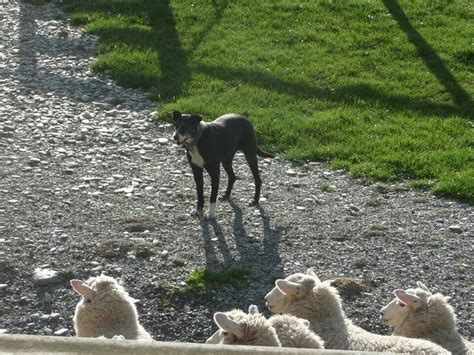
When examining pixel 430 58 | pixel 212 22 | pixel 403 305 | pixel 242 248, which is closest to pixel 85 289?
pixel 403 305

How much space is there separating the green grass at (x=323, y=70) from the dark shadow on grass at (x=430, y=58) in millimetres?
21

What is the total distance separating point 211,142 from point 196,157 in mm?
241

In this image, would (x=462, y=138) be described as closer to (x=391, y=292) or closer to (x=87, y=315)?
(x=391, y=292)

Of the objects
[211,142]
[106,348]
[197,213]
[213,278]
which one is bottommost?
[197,213]

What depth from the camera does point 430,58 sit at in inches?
630

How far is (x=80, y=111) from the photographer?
13.7 metres

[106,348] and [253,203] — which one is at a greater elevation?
[106,348]

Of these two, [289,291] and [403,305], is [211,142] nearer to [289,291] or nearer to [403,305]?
[289,291]

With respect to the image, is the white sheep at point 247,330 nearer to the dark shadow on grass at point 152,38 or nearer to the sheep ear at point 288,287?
the sheep ear at point 288,287

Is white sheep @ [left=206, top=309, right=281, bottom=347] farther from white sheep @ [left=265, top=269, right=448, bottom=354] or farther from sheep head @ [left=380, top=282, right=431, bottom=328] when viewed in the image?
sheep head @ [left=380, top=282, right=431, bottom=328]

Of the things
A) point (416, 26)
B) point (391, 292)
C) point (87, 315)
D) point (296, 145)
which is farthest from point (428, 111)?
point (87, 315)

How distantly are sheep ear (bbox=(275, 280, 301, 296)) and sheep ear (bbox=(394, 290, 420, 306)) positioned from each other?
0.77 meters

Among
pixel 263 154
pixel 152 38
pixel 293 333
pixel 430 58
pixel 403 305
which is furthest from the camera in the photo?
pixel 152 38

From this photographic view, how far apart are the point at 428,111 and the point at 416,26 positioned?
12.1 ft
